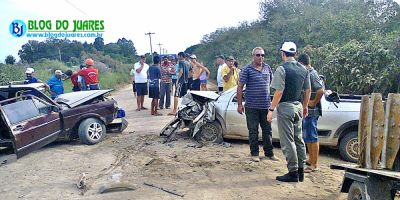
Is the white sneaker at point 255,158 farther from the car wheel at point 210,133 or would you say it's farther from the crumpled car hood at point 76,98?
the crumpled car hood at point 76,98

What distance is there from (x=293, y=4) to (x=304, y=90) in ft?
80.2

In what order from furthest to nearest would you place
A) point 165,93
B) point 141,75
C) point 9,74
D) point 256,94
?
point 9,74 < point 165,93 < point 141,75 < point 256,94

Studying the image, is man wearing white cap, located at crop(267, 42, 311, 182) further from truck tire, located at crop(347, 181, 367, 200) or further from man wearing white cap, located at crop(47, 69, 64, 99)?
man wearing white cap, located at crop(47, 69, 64, 99)

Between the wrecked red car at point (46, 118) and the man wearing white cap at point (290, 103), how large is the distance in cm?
425

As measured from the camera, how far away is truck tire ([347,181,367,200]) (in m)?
3.73

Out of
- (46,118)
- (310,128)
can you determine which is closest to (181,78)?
(46,118)

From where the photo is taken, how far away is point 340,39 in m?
18.4

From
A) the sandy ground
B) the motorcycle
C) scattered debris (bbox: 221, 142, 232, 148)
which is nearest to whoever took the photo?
the sandy ground

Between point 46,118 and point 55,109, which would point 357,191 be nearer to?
point 46,118

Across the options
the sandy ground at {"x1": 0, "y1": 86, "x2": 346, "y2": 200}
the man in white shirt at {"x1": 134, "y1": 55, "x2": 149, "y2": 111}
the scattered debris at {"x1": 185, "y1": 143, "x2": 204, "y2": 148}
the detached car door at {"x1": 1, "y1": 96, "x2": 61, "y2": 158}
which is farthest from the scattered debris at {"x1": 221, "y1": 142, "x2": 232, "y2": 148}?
the man in white shirt at {"x1": 134, "y1": 55, "x2": 149, "y2": 111}

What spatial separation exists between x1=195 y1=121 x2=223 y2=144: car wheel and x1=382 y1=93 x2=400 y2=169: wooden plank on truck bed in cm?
462

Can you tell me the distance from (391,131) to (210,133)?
4.75m

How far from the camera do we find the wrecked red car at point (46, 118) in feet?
22.2

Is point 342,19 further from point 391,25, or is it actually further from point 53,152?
point 53,152
